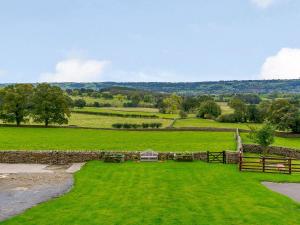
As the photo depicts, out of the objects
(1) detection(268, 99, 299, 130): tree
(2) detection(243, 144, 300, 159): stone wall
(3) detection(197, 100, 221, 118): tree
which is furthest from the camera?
(3) detection(197, 100, 221, 118): tree

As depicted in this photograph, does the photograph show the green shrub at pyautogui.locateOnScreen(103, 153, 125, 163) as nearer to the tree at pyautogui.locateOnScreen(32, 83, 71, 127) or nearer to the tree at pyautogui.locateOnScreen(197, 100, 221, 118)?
the tree at pyautogui.locateOnScreen(32, 83, 71, 127)

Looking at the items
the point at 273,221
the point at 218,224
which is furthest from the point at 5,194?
the point at 273,221

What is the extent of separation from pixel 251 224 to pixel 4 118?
77.0 metres

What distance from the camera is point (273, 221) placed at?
18.7m

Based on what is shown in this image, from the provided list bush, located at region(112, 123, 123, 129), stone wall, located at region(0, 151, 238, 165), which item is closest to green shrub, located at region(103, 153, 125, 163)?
stone wall, located at region(0, 151, 238, 165)

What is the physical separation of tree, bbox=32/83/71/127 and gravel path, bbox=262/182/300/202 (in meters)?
65.5

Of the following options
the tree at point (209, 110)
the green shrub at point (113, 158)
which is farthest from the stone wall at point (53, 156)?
the tree at point (209, 110)

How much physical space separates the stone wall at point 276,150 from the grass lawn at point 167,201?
19.9 metres

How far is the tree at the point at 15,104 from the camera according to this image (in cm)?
8631

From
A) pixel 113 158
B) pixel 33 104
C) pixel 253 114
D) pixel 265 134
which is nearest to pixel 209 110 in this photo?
pixel 253 114

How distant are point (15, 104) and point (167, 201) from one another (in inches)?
2796

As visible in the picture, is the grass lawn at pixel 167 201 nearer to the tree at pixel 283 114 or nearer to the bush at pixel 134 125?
the tree at pixel 283 114

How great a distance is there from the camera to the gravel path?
24750mm

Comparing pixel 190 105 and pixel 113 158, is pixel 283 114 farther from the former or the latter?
pixel 113 158
